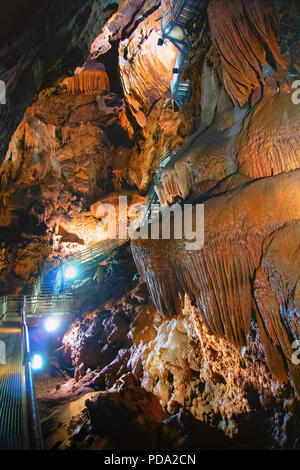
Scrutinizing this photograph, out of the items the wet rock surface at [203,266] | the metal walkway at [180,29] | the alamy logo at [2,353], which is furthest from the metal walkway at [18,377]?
the metal walkway at [180,29]

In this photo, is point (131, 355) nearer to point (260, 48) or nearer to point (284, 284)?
point (284, 284)

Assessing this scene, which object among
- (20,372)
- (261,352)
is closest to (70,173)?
(20,372)

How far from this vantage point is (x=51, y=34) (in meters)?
8.36

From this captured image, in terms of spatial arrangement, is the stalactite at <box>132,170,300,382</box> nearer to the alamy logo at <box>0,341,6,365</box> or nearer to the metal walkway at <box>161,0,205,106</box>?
the alamy logo at <box>0,341,6,365</box>

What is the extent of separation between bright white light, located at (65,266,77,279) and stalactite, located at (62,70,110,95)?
29.2 ft

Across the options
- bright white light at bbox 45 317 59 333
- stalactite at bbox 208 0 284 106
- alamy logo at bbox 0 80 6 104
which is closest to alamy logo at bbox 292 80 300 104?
stalactite at bbox 208 0 284 106

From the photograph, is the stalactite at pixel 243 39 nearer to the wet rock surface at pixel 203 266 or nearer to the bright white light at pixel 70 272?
the wet rock surface at pixel 203 266

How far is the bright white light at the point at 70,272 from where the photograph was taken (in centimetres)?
1377

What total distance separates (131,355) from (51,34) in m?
9.51

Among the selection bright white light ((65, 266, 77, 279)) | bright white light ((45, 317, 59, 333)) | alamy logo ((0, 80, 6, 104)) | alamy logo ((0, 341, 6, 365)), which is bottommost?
bright white light ((45, 317, 59, 333))

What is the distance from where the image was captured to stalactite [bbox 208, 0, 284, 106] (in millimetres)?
4734

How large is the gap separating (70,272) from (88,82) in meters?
9.71

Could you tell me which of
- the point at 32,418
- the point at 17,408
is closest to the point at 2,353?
the point at 17,408

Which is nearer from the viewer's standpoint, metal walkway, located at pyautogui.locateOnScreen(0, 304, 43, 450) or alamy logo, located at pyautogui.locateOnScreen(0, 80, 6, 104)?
metal walkway, located at pyautogui.locateOnScreen(0, 304, 43, 450)
